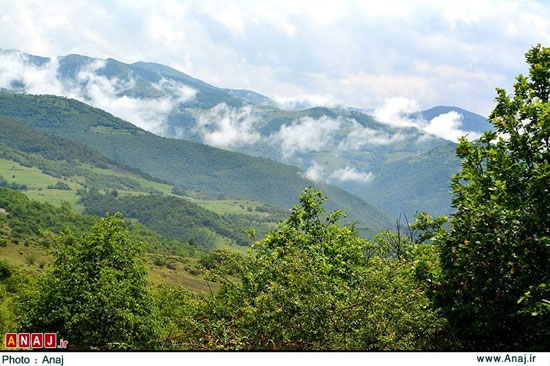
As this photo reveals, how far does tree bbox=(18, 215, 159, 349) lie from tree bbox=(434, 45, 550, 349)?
14822 mm

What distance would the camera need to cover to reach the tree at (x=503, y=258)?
14.1m

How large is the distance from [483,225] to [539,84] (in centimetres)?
723

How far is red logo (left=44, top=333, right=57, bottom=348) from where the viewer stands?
20756mm

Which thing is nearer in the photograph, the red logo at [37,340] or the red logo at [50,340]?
the red logo at [37,340]

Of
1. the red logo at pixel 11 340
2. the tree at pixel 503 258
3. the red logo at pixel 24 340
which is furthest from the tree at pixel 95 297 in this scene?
the tree at pixel 503 258

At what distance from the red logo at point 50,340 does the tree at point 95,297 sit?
81cm

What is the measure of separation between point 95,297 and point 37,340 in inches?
134

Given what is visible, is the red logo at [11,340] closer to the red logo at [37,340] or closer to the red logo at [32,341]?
the red logo at [32,341]

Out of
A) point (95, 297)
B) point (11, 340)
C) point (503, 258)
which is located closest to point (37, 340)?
point (11, 340)

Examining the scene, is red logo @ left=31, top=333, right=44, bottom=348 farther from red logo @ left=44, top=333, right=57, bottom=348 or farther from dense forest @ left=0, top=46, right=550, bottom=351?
dense forest @ left=0, top=46, right=550, bottom=351

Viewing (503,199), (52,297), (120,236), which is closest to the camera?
(503,199)

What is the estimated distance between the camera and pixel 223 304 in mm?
25359
